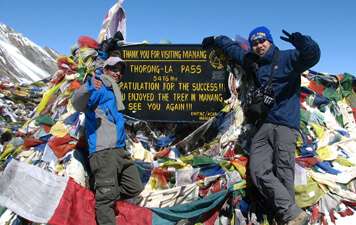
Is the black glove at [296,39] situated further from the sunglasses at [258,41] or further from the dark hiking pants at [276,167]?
the dark hiking pants at [276,167]

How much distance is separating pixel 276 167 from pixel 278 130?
1.31 ft

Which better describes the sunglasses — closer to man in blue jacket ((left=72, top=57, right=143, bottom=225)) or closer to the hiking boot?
man in blue jacket ((left=72, top=57, right=143, bottom=225))

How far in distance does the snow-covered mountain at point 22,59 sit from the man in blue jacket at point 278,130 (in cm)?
5968

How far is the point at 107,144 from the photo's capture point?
17.1 ft

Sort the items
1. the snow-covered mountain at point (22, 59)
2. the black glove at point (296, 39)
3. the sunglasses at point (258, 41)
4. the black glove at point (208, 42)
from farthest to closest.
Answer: the snow-covered mountain at point (22, 59) < the black glove at point (208, 42) < the sunglasses at point (258, 41) < the black glove at point (296, 39)

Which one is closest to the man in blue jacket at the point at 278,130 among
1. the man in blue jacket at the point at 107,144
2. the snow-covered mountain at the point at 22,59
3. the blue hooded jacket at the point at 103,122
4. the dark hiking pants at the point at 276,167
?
the dark hiking pants at the point at 276,167

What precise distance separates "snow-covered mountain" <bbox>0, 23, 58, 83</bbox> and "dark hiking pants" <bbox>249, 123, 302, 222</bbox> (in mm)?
59765

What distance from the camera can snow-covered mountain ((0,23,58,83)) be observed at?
7292 centimetres

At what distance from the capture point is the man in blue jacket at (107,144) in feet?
16.9

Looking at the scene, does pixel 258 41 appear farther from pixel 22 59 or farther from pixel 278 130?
pixel 22 59

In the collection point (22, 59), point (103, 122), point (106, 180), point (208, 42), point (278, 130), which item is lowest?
point (106, 180)

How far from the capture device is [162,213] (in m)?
5.54

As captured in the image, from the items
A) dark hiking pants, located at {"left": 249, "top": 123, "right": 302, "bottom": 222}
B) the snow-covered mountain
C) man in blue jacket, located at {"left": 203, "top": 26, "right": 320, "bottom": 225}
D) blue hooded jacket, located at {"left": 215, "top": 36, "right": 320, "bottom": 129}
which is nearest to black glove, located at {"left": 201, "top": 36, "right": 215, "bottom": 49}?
man in blue jacket, located at {"left": 203, "top": 26, "right": 320, "bottom": 225}

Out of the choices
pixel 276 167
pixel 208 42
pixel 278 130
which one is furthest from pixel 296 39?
pixel 208 42
